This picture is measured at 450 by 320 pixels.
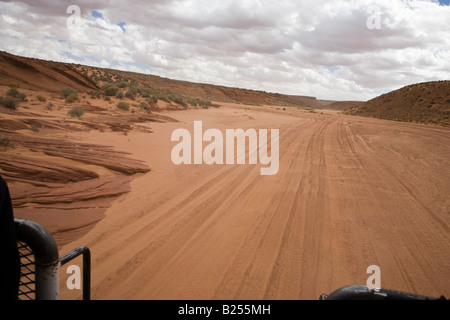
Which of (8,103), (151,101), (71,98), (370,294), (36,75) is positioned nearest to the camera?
(370,294)

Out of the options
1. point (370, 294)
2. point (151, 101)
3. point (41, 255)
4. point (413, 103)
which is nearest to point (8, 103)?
point (151, 101)

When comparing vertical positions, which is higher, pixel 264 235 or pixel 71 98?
pixel 71 98

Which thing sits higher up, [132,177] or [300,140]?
[300,140]

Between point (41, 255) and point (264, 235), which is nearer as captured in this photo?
point (41, 255)

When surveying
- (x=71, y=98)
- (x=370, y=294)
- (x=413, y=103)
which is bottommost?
(x=370, y=294)

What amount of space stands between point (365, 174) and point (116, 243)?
25.1 feet

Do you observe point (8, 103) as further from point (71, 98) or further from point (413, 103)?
point (413, 103)

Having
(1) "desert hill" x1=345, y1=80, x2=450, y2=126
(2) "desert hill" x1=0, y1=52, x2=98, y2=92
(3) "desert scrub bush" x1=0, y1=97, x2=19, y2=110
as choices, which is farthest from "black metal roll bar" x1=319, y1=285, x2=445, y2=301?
(1) "desert hill" x1=345, y1=80, x2=450, y2=126

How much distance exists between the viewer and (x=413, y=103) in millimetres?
62344

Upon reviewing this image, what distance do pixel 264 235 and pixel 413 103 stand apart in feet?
236
